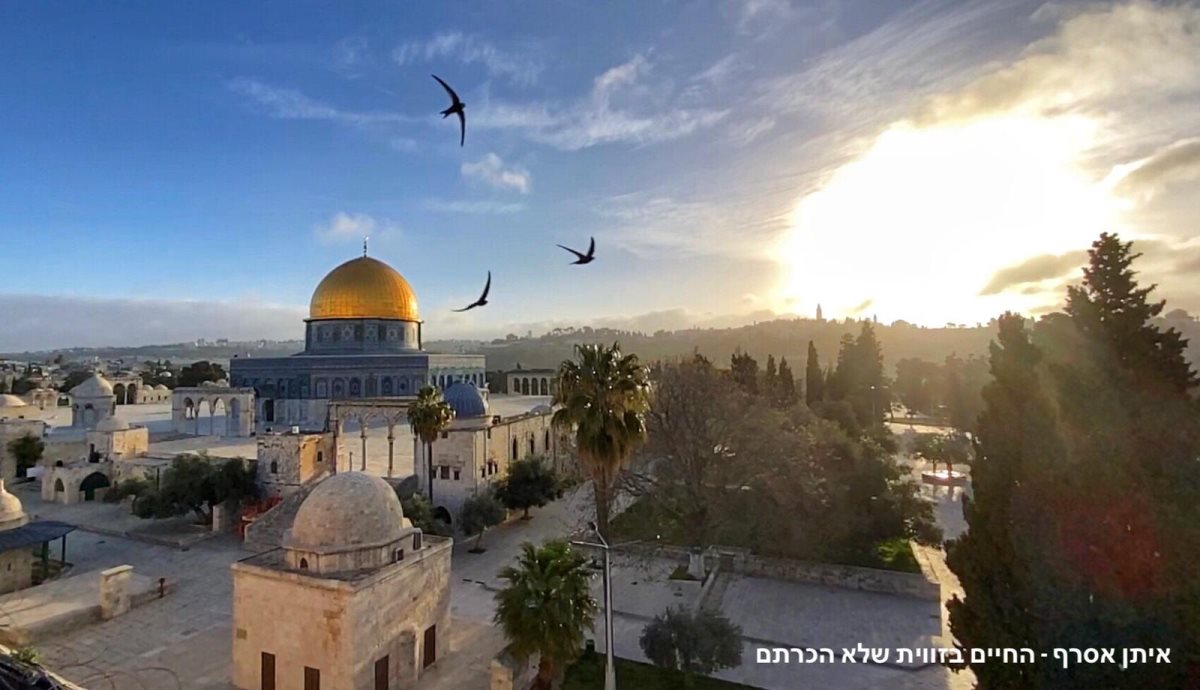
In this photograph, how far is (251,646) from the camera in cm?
1197

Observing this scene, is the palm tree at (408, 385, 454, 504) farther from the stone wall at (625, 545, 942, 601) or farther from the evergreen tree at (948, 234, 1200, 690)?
the evergreen tree at (948, 234, 1200, 690)

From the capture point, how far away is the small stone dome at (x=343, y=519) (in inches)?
474

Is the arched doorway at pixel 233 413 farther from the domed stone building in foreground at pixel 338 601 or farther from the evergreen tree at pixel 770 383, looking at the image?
the evergreen tree at pixel 770 383

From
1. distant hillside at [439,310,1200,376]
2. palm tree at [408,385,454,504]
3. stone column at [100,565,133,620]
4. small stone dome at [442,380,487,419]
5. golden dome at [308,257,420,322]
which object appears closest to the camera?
stone column at [100,565,133,620]

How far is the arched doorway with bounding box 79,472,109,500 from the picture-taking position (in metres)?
27.6

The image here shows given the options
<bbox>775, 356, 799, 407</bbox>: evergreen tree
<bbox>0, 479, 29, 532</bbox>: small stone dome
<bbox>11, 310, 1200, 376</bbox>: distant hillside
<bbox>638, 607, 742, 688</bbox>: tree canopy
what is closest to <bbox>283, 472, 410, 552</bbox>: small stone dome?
<bbox>638, 607, 742, 688</bbox>: tree canopy

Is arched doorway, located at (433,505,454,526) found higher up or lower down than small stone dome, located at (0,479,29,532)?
lower down

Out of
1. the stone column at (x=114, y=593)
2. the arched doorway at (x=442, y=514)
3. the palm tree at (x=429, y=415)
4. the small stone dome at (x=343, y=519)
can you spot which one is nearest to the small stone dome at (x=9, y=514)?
the stone column at (x=114, y=593)

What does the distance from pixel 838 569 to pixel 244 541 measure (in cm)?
1981

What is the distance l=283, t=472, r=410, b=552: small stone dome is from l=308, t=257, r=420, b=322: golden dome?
33603 millimetres

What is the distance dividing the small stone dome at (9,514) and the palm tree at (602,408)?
58.0 feet

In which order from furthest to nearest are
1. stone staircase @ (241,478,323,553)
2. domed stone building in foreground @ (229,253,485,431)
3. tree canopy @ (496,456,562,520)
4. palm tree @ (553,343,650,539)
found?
1. domed stone building in foreground @ (229,253,485,431)
2. tree canopy @ (496,456,562,520)
3. stone staircase @ (241,478,323,553)
4. palm tree @ (553,343,650,539)

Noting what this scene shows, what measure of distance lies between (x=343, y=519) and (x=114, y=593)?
28.7ft

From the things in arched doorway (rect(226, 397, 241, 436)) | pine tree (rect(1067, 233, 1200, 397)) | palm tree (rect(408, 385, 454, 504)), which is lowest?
arched doorway (rect(226, 397, 241, 436))
